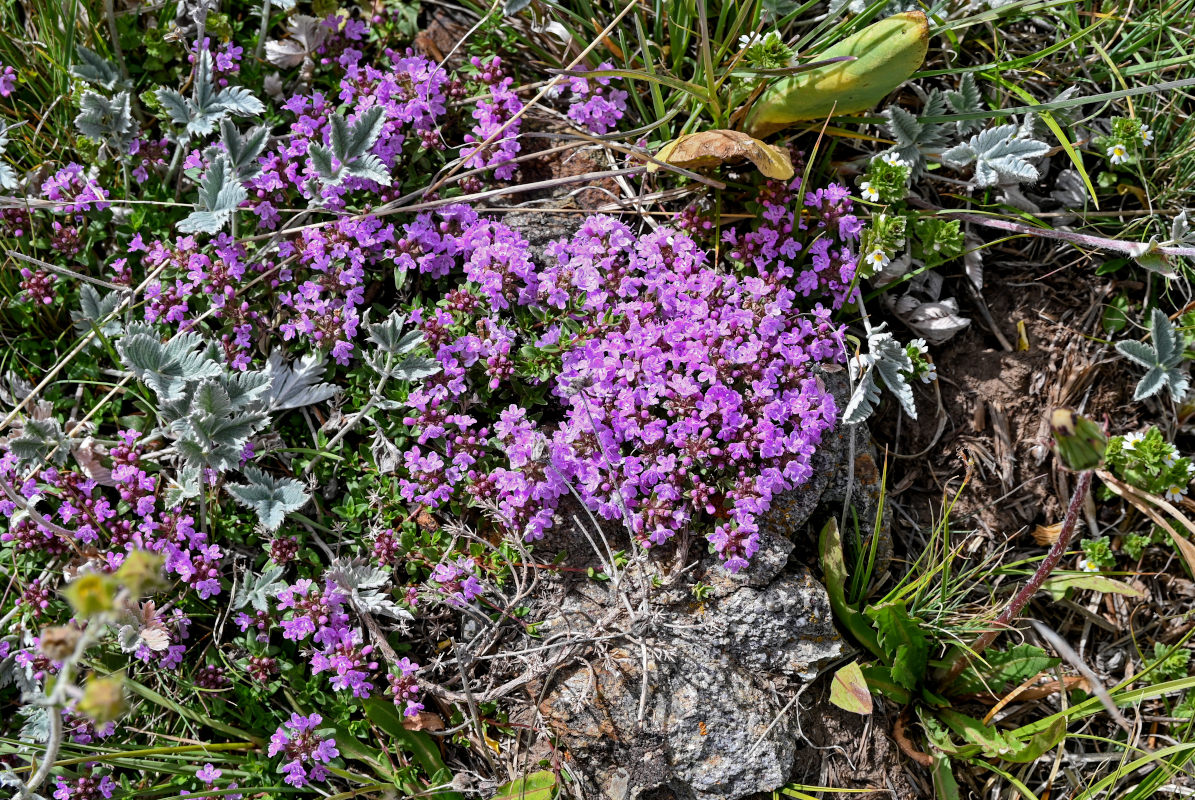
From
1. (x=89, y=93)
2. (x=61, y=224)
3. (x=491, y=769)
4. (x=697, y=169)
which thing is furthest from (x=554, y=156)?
(x=491, y=769)

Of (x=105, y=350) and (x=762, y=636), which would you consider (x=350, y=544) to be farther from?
(x=762, y=636)

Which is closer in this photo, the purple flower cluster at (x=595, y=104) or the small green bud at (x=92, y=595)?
the small green bud at (x=92, y=595)


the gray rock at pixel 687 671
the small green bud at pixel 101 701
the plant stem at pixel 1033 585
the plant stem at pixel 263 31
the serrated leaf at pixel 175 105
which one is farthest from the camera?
the plant stem at pixel 263 31

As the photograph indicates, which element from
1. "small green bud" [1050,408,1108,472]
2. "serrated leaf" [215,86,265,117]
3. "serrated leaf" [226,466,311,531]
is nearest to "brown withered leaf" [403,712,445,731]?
"serrated leaf" [226,466,311,531]

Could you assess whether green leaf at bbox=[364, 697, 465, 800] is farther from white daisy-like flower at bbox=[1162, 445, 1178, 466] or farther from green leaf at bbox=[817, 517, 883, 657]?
white daisy-like flower at bbox=[1162, 445, 1178, 466]

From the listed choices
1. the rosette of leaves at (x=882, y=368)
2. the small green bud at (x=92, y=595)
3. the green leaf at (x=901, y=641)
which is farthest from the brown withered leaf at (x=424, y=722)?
the rosette of leaves at (x=882, y=368)

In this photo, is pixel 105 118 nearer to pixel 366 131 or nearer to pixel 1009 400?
pixel 366 131

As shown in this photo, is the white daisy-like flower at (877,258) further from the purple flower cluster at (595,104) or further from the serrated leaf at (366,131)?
the serrated leaf at (366,131)

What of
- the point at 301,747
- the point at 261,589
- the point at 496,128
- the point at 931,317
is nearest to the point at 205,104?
the point at 496,128
